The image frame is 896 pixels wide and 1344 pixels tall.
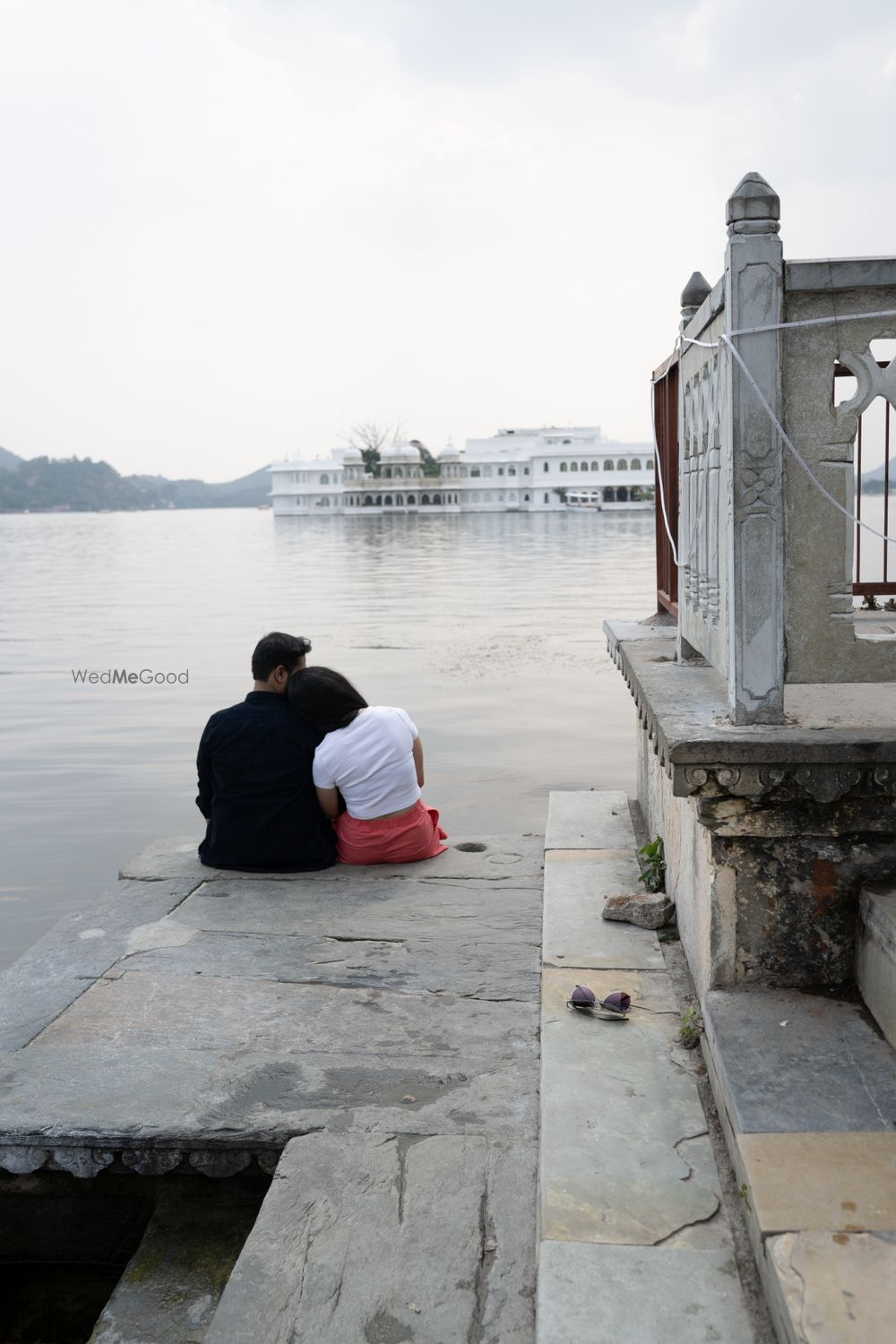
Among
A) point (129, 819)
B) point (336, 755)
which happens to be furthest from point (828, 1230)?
point (129, 819)

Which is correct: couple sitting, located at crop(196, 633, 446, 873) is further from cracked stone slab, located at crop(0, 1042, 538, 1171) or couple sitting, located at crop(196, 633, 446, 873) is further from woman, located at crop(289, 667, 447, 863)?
cracked stone slab, located at crop(0, 1042, 538, 1171)

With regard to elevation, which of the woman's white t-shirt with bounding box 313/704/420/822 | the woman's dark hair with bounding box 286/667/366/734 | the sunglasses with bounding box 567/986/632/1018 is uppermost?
the woman's dark hair with bounding box 286/667/366/734

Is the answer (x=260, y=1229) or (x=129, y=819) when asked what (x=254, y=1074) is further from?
(x=129, y=819)

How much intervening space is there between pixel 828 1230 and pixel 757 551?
1.39 m

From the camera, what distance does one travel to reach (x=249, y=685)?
14.1 meters

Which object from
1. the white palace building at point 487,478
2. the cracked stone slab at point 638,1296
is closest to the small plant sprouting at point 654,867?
the cracked stone slab at point 638,1296

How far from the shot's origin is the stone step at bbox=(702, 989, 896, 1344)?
1.94 m

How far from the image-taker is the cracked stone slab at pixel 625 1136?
2354 mm

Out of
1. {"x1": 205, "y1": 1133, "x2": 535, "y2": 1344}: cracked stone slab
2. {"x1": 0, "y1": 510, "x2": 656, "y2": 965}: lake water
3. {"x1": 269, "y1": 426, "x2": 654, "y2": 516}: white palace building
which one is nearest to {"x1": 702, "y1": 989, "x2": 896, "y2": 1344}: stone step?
{"x1": 205, "y1": 1133, "x2": 535, "y2": 1344}: cracked stone slab

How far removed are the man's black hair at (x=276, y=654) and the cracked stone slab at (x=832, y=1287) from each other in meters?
3.43

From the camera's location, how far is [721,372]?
293 cm

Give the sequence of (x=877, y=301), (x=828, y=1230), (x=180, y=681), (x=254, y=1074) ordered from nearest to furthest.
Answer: (x=828, y=1230) < (x=877, y=301) < (x=254, y=1074) < (x=180, y=681)

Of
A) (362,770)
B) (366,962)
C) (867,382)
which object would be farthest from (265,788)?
(867,382)

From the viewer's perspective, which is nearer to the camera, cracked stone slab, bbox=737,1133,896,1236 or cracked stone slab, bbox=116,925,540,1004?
cracked stone slab, bbox=737,1133,896,1236
